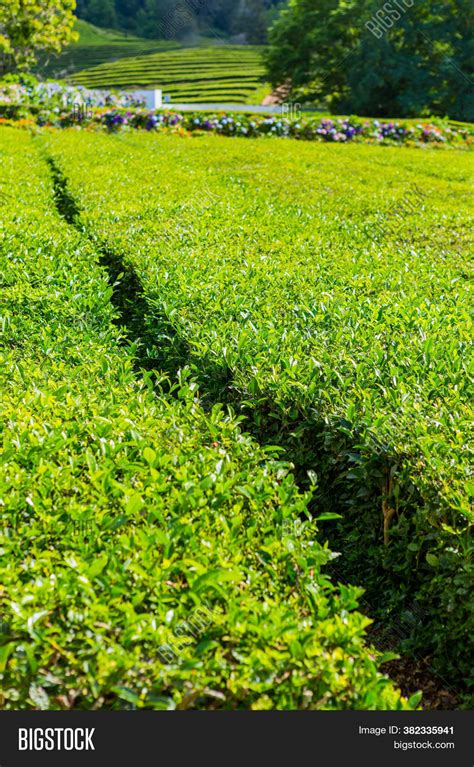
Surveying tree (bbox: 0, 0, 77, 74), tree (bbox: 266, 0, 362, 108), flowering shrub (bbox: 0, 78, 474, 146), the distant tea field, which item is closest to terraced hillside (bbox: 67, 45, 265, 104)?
tree (bbox: 266, 0, 362, 108)

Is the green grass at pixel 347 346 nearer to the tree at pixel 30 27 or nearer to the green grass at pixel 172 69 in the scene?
the tree at pixel 30 27

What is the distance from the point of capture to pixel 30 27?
33.8 meters

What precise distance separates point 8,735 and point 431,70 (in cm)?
4034

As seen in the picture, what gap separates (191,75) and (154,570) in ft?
193

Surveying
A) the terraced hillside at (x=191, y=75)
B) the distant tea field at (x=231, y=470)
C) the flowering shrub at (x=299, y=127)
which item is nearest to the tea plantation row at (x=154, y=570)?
the distant tea field at (x=231, y=470)

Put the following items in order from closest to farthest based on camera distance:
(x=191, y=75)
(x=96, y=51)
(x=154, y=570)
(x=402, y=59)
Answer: (x=154, y=570)
(x=402, y=59)
(x=191, y=75)
(x=96, y=51)

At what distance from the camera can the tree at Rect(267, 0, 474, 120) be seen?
35500mm

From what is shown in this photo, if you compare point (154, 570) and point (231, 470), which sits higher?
point (231, 470)

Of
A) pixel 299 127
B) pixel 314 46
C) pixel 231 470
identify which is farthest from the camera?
pixel 314 46

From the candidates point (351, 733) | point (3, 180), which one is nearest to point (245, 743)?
point (351, 733)

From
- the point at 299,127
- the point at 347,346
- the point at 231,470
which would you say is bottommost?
the point at 231,470

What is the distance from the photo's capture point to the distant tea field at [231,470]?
2.07 m

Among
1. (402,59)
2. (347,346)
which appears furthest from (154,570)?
(402,59)

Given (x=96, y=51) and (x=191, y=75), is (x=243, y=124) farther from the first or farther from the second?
(x=96, y=51)
